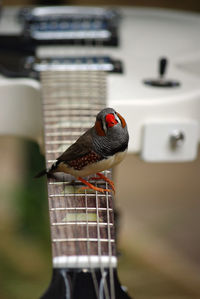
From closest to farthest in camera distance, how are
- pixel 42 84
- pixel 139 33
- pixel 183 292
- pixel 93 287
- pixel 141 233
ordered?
pixel 93 287, pixel 42 84, pixel 139 33, pixel 183 292, pixel 141 233

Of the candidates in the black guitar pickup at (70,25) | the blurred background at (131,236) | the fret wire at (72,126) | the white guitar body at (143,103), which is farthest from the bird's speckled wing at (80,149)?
the blurred background at (131,236)

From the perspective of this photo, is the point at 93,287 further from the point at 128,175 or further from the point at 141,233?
the point at 128,175

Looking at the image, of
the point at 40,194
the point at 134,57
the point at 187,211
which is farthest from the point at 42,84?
the point at 187,211

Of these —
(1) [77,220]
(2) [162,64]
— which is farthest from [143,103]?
(1) [77,220]

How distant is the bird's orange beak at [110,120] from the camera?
0.24 m

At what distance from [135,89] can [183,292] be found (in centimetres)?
58

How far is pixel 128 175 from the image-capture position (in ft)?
5.04

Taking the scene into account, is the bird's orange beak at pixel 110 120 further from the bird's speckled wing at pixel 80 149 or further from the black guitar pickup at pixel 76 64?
the black guitar pickup at pixel 76 64

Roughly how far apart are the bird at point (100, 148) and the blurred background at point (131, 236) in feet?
2.09

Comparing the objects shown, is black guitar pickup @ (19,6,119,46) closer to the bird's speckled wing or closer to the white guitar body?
the white guitar body

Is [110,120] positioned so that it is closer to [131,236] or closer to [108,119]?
[108,119]

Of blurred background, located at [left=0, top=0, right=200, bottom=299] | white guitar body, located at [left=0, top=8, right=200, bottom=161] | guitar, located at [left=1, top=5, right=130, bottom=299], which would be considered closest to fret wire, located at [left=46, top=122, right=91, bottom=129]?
guitar, located at [left=1, top=5, right=130, bottom=299]

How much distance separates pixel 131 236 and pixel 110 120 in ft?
3.44

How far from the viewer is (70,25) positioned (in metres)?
0.84
